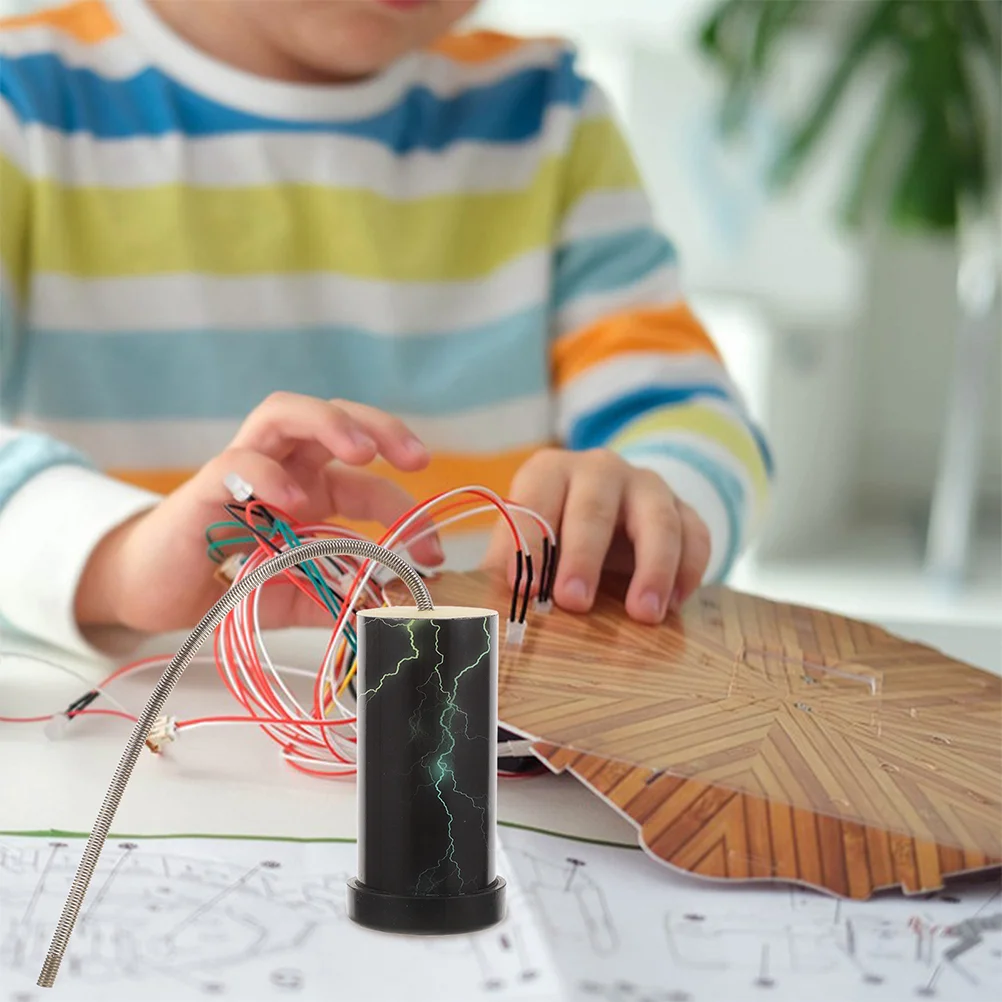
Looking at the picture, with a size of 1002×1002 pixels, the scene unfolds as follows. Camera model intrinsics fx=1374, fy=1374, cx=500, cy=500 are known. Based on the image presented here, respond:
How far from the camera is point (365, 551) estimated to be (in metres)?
0.31

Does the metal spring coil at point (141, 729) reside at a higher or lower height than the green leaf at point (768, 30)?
lower

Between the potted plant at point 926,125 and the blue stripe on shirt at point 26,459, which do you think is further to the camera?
the potted plant at point 926,125

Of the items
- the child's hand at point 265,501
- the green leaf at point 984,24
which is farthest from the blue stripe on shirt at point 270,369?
the green leaf at point 984,24

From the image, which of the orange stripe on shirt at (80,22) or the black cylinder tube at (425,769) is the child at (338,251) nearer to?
the orange stripe on shirt at (80,22)

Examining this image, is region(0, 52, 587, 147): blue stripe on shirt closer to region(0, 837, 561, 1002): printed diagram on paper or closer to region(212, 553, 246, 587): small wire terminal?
region(212, 553, 246, 587): small wire terminal

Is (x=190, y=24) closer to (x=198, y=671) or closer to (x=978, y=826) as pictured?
(x=198, y=671)

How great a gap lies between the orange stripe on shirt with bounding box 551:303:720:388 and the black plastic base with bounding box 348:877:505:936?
0.56 m

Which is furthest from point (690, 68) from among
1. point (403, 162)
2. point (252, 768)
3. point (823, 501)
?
point (252, 768)

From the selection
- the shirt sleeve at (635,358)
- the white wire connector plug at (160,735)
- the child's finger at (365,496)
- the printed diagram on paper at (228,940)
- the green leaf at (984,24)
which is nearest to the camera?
the printed diagram on paper at (228,940)

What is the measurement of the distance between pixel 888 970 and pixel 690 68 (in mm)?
2018

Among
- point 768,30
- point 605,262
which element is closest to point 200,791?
point 605,262

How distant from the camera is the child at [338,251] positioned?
2.56 feet

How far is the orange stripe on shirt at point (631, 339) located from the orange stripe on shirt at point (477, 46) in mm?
209

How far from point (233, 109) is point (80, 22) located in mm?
111
